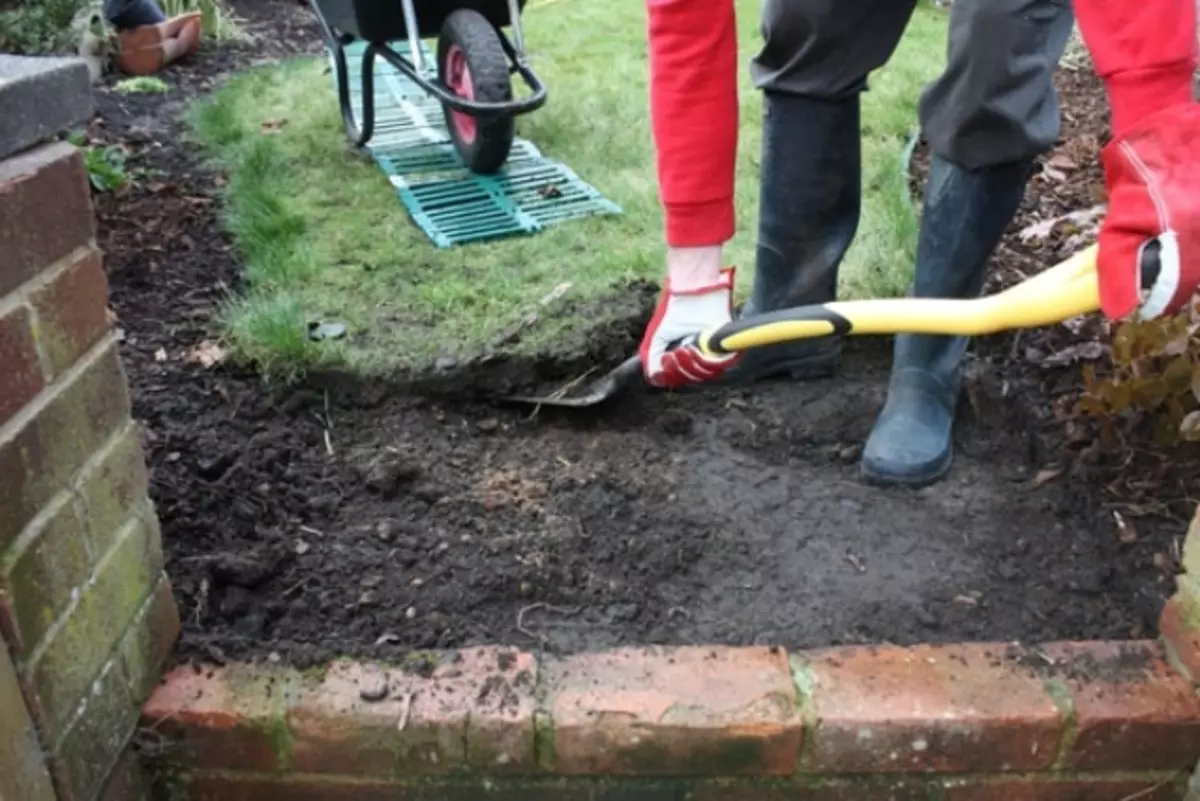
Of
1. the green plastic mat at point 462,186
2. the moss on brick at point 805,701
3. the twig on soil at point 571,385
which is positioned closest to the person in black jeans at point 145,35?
the green plastic mat at point 462,186

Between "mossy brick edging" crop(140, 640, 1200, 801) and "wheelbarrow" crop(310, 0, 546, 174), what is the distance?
1.92m

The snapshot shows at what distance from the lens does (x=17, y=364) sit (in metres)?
1.02

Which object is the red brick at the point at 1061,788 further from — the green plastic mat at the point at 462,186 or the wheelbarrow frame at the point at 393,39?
the wheelbarrow frame at the point at 393,39

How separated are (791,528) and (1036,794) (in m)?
0.48

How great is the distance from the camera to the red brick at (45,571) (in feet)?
3.42

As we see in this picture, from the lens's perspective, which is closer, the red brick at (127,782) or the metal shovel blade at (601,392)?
the red brick at (127,782)

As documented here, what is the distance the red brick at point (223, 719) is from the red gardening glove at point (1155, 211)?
3.17 feet

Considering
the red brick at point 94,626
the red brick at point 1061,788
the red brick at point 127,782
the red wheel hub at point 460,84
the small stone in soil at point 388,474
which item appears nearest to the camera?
the red brick at point 94,626

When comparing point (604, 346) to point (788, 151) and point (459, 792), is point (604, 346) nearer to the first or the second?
point (788, 151)

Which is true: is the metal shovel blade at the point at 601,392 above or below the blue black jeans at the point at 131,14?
below

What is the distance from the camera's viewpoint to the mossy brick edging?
1.28 m

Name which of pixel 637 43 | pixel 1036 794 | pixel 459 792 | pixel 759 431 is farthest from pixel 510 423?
pixel 637 43

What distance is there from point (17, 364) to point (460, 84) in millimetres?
2514

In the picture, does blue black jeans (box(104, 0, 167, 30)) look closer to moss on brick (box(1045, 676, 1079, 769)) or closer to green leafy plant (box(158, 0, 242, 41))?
green leafy plant (box(158, 0, 242, 41))
